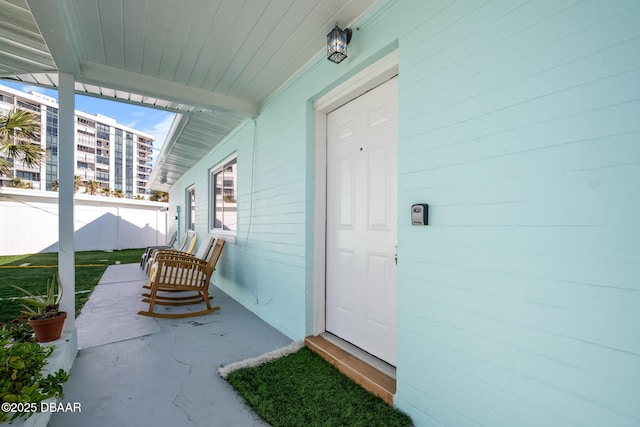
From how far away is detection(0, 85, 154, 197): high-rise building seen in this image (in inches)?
1241

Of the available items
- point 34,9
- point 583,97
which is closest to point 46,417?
point 34,9

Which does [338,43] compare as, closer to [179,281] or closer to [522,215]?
[522,215]

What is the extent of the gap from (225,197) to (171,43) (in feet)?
10.9

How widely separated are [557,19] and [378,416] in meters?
2.19

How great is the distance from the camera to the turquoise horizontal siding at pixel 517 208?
3.41 feet

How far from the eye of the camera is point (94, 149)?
4403cm

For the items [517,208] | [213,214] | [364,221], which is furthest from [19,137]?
[517,208]

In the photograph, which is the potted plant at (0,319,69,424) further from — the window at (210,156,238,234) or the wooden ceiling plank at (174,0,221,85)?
the window at (210,156,238,234)

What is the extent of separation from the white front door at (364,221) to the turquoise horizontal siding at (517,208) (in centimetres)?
36

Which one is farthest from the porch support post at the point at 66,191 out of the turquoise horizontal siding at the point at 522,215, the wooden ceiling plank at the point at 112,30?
the turquoise horizontal siding at the point at 522,215

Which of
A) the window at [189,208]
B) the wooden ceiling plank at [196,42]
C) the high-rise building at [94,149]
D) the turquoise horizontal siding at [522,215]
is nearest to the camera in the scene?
the turquoise horizontal siding at [522,215]

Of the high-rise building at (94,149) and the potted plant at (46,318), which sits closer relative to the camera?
the potted plant at (46,318)

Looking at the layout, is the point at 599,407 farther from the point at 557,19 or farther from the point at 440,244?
the point at 557,19

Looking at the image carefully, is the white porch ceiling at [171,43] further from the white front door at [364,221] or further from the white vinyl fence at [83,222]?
the white vinyl fence at [83,222]
